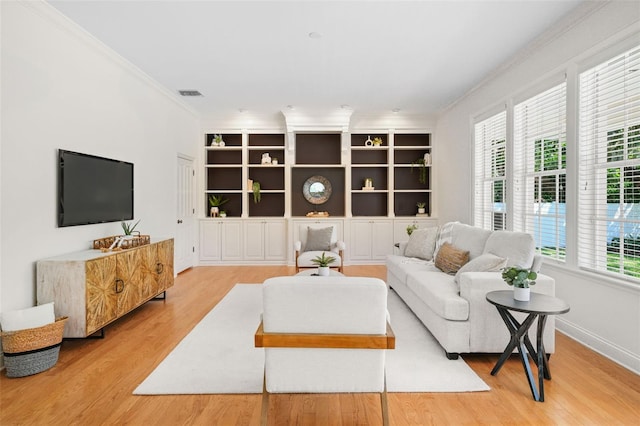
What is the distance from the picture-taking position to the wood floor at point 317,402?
1.99 metres

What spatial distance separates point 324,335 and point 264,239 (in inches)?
201

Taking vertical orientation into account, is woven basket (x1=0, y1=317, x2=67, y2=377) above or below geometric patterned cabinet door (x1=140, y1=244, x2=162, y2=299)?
below

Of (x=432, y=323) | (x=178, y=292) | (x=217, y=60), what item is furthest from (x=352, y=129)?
(x=432, y=323)

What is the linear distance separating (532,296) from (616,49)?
2.01 metres

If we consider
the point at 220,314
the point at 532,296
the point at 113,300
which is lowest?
the point at 220,314

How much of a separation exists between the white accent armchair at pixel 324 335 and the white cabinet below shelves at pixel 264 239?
4957 mm

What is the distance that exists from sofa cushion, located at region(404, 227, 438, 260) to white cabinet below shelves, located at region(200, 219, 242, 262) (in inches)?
131

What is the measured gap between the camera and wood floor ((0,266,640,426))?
199 centimetres

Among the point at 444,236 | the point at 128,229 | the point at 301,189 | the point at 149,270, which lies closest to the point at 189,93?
the point at 128,229

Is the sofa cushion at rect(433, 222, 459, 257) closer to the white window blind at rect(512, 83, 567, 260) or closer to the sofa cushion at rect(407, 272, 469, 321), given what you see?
the sofa cushion at rect(407, 272, 469, 321)

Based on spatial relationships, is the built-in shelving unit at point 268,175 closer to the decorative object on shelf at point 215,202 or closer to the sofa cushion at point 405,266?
the decorative object on shelf at point 215,202

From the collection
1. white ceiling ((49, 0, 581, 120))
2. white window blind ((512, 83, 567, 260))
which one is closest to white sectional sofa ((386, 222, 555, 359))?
white window blind ((512, 83, 567, 260))

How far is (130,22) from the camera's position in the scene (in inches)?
129

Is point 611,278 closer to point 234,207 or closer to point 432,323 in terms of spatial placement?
point 432,323
